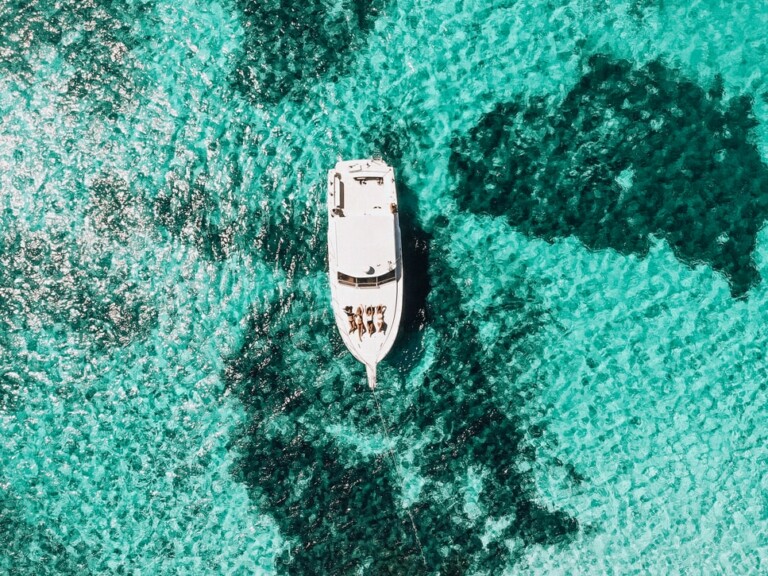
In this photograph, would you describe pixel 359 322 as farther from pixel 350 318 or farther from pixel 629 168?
pixel 629 168

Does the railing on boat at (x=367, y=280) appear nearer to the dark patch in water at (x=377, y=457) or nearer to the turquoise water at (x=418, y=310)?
the turquoise water at (x=418, y=310)

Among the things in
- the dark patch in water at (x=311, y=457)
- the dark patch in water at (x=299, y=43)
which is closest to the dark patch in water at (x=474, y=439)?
the dark patch in water at (x=311, y=457)

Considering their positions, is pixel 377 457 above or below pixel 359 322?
below

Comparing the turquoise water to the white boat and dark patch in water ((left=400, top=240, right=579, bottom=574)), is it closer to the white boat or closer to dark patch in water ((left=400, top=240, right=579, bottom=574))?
dark patch in water ((left=400, top=240, right=579, bottom=574))

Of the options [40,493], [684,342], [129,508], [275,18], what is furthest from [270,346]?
[684,342]

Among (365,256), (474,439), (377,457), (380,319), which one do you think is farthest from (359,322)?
(474,439)

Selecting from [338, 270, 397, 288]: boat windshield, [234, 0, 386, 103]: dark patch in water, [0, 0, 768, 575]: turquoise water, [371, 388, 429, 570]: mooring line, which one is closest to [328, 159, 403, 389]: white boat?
[338, 270, 397, 288]: boat windshield

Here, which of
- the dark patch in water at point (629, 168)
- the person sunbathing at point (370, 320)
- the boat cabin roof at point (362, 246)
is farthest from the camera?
the dark patch in water at point (629, 168)
